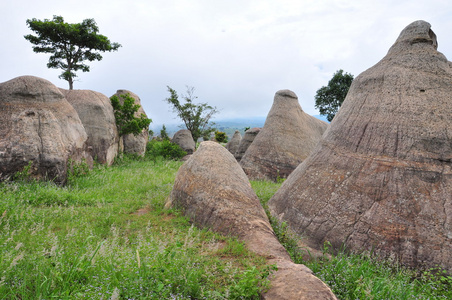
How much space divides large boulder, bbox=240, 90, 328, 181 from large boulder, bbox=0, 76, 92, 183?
27.9ft

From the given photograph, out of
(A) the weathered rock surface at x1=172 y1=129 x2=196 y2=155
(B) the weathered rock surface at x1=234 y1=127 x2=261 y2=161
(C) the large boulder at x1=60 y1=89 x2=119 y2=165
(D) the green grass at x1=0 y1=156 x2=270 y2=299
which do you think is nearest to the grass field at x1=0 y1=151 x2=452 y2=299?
(D) the green grass at x1=0 y1=156 x2=270 y2=299

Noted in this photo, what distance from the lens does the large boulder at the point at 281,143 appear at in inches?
564

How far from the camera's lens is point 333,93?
35.5m

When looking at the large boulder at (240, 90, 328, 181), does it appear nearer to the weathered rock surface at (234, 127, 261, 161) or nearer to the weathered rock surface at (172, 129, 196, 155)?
the weathered rock surface at (234, 127, 261, 161)

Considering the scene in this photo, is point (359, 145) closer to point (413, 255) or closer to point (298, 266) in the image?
point (413, 255)

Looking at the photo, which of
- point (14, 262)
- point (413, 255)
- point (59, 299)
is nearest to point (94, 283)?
point (59, 299)

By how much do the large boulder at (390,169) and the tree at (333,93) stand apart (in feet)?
95.6

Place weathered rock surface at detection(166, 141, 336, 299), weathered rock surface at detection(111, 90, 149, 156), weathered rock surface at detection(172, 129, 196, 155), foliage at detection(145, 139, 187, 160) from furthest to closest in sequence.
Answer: weathered rock surface at detection(172, 129, 196, 155) → foliage at detection(145, 139, 187, 160) → weathered rock surface at detection(111, 90, 149, 156) → weathered rock surface at detection(166, 141, 336, 299)

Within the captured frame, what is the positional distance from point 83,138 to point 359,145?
36.1 ft

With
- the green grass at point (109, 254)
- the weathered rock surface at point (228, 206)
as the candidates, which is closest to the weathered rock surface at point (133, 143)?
the green grass at point (109, 254)

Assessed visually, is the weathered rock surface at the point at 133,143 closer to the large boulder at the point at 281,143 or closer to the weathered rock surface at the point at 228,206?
the large boulder at the point at 281,143

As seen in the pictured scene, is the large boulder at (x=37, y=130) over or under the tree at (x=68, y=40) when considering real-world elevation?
under

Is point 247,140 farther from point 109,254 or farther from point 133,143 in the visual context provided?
point 109,254

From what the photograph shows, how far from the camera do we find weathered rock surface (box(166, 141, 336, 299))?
3740 mm
